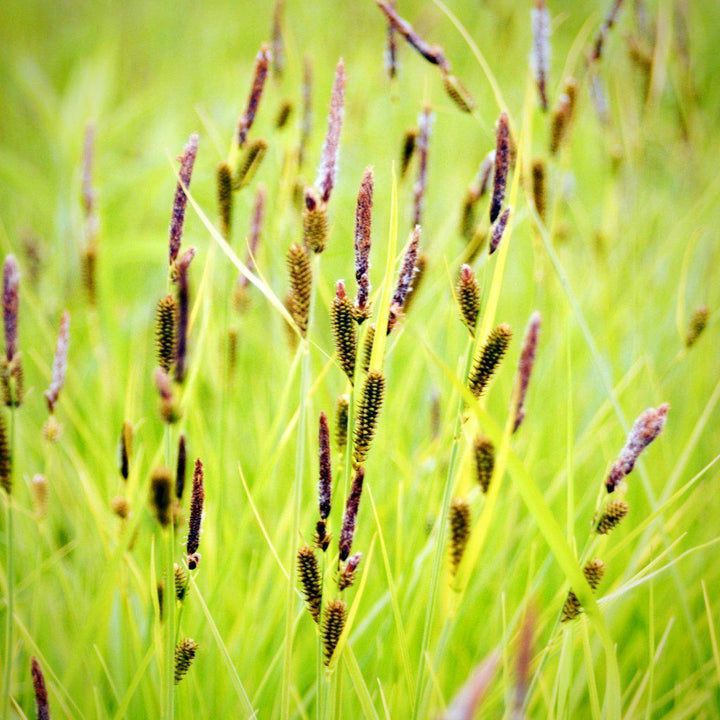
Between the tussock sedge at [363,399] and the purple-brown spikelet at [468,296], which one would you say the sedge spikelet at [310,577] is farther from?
the purple-brown spikelet at [468,296]

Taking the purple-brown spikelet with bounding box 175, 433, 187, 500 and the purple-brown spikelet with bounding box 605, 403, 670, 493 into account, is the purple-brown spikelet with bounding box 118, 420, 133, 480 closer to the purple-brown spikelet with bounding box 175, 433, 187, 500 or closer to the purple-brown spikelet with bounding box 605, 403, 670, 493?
the purple-brown spikelet with bounding box 175, 433, 187, 500

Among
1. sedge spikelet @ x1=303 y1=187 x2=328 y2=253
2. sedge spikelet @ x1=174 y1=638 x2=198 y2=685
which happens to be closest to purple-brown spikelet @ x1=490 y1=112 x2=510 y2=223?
sedge spikelet @ x1=303 y1=187 x2=328 y2=253

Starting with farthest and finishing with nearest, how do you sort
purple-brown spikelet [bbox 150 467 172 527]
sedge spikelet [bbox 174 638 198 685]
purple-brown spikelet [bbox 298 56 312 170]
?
purple-brown spikelet [bbox 298 56 312 170]
sedge spikelet [bbox 174 638 198 685]
purple-brown spikelet [bbox 150 467 172 527]

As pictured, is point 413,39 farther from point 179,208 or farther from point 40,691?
point 40,691

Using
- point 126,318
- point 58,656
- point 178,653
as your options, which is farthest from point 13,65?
point 178,653

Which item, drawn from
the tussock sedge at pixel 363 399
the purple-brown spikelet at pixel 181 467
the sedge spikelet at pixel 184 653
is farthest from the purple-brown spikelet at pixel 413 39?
the sedge spikelet at pixel 184 653

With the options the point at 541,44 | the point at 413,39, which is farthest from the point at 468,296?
the point at 541,44

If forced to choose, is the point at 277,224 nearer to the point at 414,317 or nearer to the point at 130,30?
the point at 414,317
